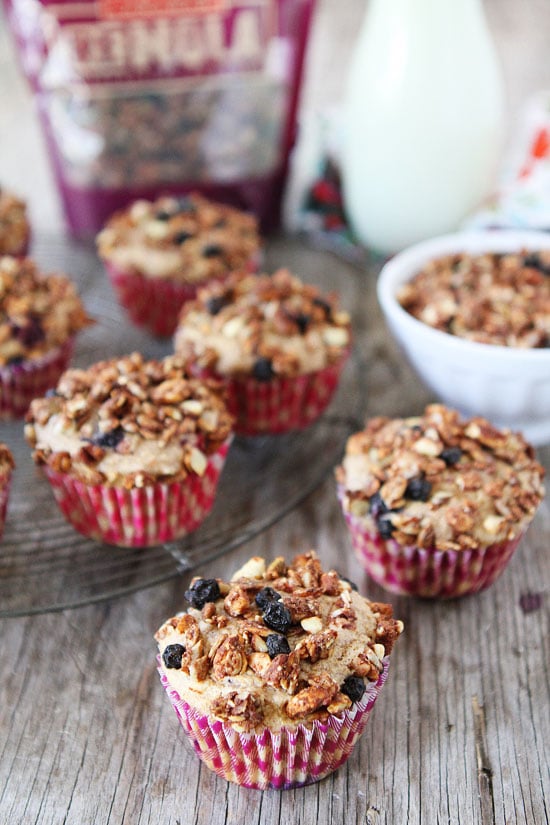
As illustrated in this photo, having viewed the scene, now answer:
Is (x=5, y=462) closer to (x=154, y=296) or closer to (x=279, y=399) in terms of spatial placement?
(x=279, y=399)

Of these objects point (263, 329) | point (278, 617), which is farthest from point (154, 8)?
point (278, 617)

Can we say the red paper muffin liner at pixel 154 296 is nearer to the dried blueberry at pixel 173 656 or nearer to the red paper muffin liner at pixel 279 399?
the red paper muffin liner at pixel 279 399

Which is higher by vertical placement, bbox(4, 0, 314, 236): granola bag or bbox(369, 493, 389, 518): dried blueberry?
bbox(4, 0, 314, 236): granola bag

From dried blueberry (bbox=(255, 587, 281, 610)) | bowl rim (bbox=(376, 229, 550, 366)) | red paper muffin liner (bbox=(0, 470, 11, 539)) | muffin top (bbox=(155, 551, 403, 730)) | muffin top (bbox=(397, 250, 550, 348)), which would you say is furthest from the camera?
muffin top (bbox=(397, 250, 550, 348))

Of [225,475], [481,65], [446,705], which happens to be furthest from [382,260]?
[446,705]

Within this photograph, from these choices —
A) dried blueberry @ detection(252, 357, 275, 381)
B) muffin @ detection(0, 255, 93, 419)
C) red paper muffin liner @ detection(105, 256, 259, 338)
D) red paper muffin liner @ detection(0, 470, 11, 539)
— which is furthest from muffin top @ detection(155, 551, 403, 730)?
red paper muffin liner @ detection(105, 256, 259, 338)

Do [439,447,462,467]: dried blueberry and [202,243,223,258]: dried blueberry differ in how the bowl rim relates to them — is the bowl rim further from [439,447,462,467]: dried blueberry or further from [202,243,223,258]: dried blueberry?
[202,243,223,258]: dried blueberry

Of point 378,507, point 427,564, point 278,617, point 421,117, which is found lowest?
point 427,564
